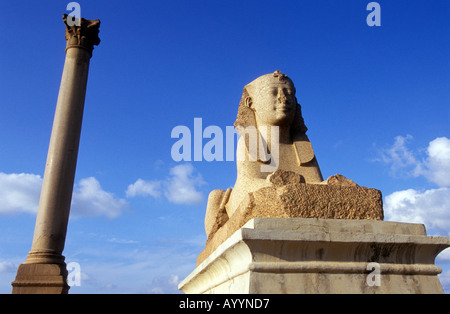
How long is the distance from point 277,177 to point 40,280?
269 inches

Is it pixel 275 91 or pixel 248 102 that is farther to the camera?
pixel 248 102

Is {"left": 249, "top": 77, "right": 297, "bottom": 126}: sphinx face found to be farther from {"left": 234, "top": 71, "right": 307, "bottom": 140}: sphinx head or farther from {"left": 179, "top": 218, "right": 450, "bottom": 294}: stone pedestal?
{"left": 179, "top": 218, "right": 450, "bottom": 294}: stone pedestal

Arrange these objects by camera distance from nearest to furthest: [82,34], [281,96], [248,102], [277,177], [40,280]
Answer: [277,177], [281,96], [248,102], [40,280], [82,34]

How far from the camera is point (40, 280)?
8.33 m

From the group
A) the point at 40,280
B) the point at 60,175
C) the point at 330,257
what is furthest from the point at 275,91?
Result: the point at 40,280

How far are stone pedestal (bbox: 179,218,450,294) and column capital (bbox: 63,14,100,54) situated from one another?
8902 mm

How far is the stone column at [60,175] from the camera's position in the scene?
329 inches

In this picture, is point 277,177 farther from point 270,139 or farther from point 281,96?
point 281,96

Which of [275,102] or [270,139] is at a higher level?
[275,102]

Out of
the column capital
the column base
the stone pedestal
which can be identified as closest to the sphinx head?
the stone pedestal

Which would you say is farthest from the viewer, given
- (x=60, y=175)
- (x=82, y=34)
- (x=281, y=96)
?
(x=82, y=34)

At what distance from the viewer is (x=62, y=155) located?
30.7 ft

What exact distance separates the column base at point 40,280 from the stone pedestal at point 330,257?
20.7 ft
